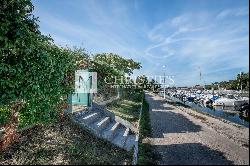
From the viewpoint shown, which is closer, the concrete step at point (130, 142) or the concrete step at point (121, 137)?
the concrete step at point (130, 142)

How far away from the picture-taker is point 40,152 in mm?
9578

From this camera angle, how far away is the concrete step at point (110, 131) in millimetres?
12848

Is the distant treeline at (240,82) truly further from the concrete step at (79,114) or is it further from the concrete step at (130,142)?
the concrete step at (79,114)

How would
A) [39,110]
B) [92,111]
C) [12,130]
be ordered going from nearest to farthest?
1. [12,130]
2. [39,110]
3. [92,111]

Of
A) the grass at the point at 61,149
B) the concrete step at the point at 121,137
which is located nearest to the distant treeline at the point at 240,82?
the grass at the point at 61,149

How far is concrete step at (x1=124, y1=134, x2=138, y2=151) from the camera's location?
41.2ft

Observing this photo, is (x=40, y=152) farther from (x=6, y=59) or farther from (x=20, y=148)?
(x=6, y=59)

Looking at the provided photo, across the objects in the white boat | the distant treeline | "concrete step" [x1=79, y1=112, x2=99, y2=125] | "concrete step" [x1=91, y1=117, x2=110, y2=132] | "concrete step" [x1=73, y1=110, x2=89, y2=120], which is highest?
the distant treeline

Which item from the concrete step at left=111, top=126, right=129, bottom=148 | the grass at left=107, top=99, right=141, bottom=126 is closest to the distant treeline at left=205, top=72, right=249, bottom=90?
the concrete step at left=111, top=126, right=129, bottom=148

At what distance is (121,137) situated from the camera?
1408cm

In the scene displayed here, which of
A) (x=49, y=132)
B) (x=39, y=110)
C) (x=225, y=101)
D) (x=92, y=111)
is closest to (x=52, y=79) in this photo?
(x=39, y=110)

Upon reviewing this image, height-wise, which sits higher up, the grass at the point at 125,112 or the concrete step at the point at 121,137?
the grass at the point at 125,112

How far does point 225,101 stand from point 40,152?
170 ft

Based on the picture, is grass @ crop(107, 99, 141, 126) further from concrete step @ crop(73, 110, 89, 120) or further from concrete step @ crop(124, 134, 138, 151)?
concrete step @ crop(73, 110, 89, 120)
